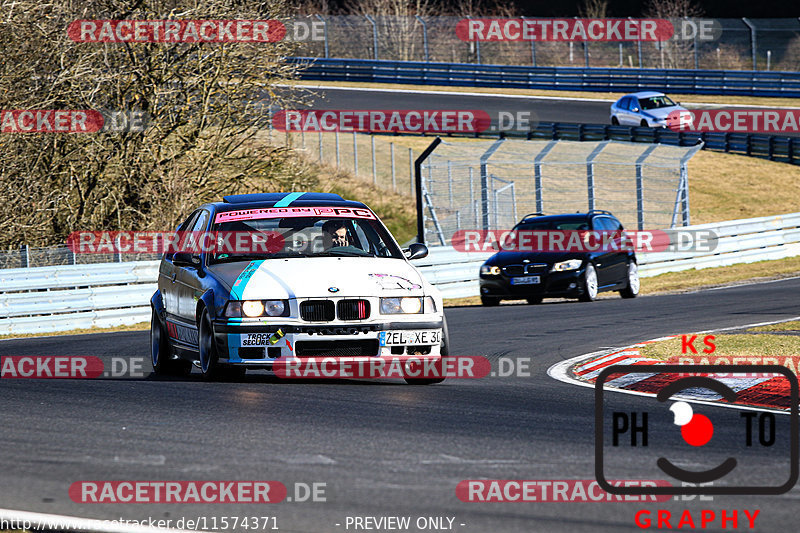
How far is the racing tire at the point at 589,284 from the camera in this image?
19.7 meters

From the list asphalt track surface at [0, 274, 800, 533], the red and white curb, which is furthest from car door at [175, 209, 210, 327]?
the red and white curb

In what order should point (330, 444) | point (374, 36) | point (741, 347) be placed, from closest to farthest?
point (330, 444), point (741, 347), point (374, 36)

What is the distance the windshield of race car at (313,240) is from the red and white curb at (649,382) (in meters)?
1.98

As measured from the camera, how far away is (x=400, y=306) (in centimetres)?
901

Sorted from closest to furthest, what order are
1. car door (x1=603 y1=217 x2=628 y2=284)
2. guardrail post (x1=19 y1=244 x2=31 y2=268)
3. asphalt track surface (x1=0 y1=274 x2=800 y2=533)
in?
asphalt track surface (x1=0 y1=274 x2=800 y2=533) < guardrail post (x1=19 y1=244 x2=31 y2=268) < car door (x1=603 y1=217 x2=628 y2=284)

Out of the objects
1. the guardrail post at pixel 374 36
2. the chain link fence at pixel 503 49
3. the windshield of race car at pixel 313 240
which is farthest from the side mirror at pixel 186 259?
the guardrail post at pixel 374 36

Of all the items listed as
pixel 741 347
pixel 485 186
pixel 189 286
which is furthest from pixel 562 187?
pixel 189 286

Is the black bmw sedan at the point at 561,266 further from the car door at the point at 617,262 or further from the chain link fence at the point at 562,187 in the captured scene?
the chain link fence at the point at 562,187

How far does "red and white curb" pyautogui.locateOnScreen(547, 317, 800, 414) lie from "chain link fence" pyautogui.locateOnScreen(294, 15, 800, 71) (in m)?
43.0

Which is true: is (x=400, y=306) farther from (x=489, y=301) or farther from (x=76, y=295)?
(x=489, y=301)

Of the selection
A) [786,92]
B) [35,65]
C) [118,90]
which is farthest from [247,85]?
[786,92]

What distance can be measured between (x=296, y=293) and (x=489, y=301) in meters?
12.3

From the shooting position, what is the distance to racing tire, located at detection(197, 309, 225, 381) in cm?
913

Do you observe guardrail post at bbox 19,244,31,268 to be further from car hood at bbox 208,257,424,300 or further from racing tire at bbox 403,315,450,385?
racing tire at bbox 403,315,450,385
